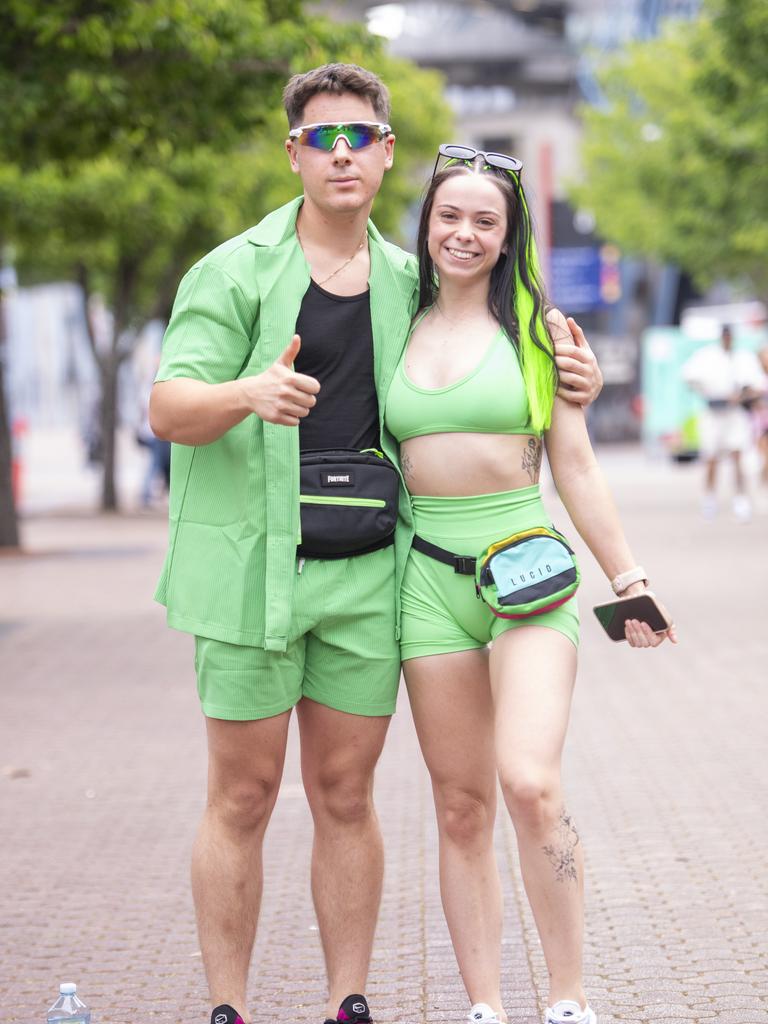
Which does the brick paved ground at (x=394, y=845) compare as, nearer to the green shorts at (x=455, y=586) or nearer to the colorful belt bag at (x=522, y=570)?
the green shorts at (x=455, y=586)

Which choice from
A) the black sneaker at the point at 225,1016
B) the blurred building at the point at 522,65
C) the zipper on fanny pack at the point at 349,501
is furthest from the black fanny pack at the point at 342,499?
the blurred building at the point at 522,65

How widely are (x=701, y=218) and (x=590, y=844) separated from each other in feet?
77.2

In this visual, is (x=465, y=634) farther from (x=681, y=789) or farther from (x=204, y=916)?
(x=681, y=789)

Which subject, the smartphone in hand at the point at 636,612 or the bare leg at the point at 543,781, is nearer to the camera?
the bare leg at the point at 543,781

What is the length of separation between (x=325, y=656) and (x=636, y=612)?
673mm

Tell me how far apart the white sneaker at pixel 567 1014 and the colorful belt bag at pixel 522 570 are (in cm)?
80

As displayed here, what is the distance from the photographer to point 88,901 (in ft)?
18.6

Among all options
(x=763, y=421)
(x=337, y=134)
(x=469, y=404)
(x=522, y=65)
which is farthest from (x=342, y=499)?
(x=522, y=65)

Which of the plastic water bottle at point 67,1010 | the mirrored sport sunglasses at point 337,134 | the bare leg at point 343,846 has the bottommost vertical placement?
the plastic water bottle at point 67,1010

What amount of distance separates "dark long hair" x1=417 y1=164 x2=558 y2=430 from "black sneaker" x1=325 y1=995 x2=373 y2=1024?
1319 mm

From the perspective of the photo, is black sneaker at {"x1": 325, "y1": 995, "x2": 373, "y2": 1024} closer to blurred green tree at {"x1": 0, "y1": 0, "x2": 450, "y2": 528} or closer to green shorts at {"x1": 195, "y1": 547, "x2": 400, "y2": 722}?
green shorts at {"x1": 195, "y1": 547, "x2": 400, "y2": 722}

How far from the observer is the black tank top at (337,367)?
13.0ft

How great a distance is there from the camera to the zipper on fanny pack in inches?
154

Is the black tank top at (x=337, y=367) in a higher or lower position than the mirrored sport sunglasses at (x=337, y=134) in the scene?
lower
